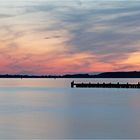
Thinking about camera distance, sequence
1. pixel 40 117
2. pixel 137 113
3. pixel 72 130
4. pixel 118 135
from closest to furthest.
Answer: pixel 118 135 < pixel 72 130 < pixel 40 117 < pixel 137 113

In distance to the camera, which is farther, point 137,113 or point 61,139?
point 137,113

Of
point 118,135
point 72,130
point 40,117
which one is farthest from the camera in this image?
point 40,117

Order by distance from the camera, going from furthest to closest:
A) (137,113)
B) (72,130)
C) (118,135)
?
1. (137,113)
2. (72,130)
3. (118,135)

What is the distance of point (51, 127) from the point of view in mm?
31844

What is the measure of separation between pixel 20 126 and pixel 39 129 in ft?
9.06

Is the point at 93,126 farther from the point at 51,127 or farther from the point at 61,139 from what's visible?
the point at 61,139

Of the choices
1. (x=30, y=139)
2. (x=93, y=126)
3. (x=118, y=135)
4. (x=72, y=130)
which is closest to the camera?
(x=30, y=139)

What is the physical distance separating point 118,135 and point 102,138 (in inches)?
69.6

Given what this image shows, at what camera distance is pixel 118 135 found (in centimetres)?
2816

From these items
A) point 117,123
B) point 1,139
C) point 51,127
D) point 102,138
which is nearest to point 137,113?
point 117,123

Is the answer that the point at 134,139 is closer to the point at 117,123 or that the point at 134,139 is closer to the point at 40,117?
the point at 117,123

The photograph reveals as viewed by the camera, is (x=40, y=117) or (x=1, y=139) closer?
(x=1, y=139)

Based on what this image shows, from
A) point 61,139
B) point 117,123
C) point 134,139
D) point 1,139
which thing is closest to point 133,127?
point 117,123

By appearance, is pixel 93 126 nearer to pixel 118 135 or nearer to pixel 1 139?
pixel 118 135
